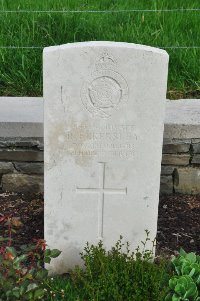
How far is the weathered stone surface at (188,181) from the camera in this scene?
12.6 feet

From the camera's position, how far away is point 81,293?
301cm

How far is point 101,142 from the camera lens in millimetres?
2973

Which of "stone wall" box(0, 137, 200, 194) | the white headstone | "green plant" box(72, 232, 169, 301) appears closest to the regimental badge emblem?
the white headstone

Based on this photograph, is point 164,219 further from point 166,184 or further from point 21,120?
point 21,120

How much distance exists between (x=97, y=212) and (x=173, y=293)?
53 cm

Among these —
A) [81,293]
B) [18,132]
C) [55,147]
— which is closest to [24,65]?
[18,132]

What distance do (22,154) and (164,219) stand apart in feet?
3.00

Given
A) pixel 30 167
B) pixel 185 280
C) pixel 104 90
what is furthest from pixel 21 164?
pixel 185 280

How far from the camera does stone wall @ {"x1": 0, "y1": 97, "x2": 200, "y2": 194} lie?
146 inches

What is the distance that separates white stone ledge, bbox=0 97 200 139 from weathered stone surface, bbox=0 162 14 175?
0.20 meters

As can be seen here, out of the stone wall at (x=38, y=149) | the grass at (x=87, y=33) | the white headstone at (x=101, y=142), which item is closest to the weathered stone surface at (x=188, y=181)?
the stone wall at (x=38, y=149)

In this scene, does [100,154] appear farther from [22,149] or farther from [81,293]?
[22,149]

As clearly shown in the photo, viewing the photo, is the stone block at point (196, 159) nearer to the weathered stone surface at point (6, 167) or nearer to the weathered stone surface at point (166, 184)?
the weathered stone surface at point (166, 184)

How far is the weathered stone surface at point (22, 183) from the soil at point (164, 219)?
1.5 inches
